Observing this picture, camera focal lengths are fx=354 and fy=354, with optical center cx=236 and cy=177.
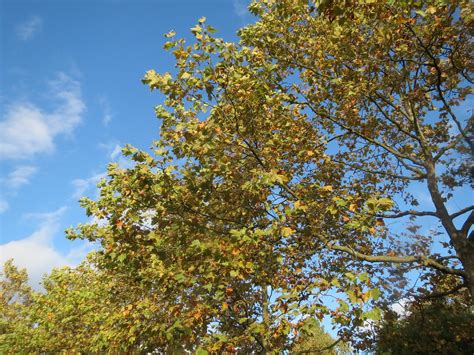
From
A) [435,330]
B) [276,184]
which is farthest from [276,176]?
[435,330]

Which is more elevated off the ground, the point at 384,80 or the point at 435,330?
the point at 384,80

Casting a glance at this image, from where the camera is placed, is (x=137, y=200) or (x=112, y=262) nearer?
(x=137, y=200)

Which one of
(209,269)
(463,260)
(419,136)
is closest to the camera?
(209,269)

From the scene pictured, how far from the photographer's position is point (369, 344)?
15.4 meters

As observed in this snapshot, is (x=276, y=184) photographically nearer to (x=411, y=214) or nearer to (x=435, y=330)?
(x=411, y=214)

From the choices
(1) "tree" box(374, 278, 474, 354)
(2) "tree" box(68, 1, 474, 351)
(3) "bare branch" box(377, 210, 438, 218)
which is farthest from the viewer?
(1) "tree" box(374, 278, 474, 354)

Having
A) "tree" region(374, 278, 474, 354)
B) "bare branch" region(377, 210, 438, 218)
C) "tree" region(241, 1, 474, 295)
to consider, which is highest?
"tree" region(241, 1, 474, 295)

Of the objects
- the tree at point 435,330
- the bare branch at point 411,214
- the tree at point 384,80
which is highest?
the tree at point 384,80

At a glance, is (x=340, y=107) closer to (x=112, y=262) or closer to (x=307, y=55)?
(x=307, y=55)

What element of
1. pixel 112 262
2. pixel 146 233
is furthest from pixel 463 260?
pixel 112 262

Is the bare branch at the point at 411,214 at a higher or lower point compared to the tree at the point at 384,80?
lower

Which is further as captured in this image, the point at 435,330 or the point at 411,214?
the point at 435,330

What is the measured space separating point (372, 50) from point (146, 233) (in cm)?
907

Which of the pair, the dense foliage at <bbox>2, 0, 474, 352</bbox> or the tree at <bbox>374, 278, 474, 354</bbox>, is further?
the tree at <bbox>374, 278, 474, 354</bbox>
